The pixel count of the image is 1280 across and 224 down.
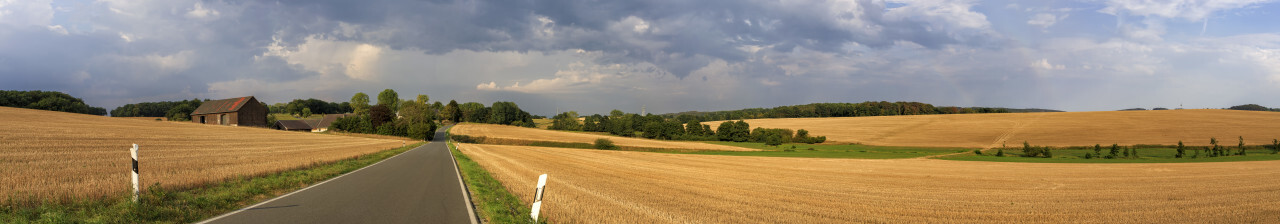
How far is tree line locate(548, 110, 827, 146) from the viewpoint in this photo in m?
86.2

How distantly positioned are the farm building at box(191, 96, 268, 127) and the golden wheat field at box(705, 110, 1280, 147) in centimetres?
8933

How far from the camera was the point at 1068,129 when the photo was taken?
67.5 meters

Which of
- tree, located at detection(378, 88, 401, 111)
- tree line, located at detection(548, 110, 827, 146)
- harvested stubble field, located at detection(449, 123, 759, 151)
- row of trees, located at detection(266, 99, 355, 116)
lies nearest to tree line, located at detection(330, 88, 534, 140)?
tree, located at detection(378, 88, 401, 111)

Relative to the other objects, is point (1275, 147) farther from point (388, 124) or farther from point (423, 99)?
point (423, 99)

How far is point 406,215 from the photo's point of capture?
8.73 meters

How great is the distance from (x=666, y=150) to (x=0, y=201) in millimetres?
56000

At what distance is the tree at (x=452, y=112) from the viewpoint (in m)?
140

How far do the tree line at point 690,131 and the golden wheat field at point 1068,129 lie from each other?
5674 mm

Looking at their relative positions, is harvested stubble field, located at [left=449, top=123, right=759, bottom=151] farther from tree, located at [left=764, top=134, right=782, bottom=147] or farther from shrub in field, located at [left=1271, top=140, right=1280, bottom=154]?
shrub in field, located at [left=1271, top=140, right=1280, bottom=154]

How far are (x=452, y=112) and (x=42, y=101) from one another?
81837mm

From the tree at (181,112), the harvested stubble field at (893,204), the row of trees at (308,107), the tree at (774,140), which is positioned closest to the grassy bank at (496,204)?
the harvested stubble field at (893,204)

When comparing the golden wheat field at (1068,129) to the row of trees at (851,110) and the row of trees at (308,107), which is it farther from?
the row of trees at (308,107)

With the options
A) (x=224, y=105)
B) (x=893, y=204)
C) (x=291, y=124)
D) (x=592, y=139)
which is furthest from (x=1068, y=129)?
(x=291, y=124)

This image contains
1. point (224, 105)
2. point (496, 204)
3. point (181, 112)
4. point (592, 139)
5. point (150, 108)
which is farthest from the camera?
point (150, 108)
